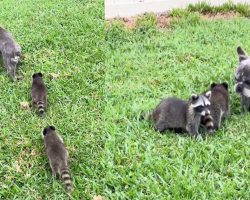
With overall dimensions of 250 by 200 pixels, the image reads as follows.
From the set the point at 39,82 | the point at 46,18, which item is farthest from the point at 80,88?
the point at 46,18

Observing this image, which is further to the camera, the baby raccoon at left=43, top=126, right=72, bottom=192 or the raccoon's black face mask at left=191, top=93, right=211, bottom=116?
the raccoon's black face mask at left=191, top=93, right=211, bottom=116

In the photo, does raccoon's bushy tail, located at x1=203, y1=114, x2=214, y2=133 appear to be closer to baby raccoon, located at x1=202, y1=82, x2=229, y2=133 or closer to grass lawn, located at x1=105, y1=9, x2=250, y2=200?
baby raccoon, located at x1=202, y1=82, x2=229, y2=133

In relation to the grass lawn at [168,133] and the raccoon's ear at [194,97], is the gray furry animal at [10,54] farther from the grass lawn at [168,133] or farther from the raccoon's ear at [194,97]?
the raccoon's ear at [194,97]

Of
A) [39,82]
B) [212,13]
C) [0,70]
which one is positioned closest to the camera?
[39,82]

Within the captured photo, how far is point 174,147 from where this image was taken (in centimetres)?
516

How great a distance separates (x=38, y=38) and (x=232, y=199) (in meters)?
5.02

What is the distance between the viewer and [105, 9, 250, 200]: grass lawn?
456cm

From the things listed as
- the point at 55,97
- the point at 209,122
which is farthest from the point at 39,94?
the point at 209,122

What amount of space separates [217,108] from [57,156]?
6.84 feet

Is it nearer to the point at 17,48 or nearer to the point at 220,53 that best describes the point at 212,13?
the point at 220,53

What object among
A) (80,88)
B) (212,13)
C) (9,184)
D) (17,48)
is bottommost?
(9,184)

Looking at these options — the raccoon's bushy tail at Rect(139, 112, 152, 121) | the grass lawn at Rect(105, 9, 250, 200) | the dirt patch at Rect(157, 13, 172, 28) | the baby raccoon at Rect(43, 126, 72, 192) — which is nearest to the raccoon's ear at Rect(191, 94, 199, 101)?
the grass lawn at Rect(105, 9, 250, 200)

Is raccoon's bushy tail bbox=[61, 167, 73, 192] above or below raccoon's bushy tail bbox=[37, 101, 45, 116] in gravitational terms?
below

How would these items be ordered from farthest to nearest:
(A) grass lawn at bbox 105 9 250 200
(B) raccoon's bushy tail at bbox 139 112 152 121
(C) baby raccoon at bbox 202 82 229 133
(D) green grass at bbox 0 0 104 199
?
(B) raccoon's bushy tail at bbox 139 112 152 121 < (C) baby raccoon at bbox 202 82 229 133 < (D) green grass at bbox 0 0 104 199 < (A) grass lawn at bbox 105 9 250 200
